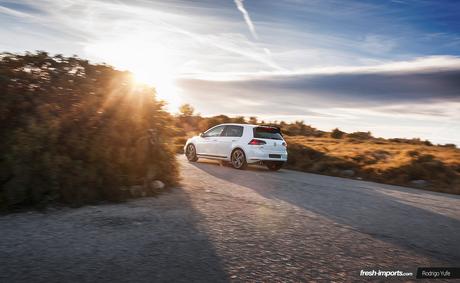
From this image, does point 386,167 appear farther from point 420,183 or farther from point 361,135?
point 361,135

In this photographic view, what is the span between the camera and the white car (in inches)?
601

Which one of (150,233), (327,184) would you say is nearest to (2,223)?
(150,233)

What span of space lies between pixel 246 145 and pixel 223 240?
381 inches

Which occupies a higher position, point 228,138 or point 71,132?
point 228,138

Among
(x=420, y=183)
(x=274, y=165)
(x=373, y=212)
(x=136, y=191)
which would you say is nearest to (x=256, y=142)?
(x=274, y=165)

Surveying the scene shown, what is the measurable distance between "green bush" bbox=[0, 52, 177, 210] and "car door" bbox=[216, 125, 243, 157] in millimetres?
6176

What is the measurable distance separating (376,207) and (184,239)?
5164mm

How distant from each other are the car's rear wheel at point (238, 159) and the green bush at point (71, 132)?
19.2 ft

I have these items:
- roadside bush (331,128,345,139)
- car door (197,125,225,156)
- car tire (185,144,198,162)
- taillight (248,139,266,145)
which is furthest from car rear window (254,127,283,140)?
roadside bush (331,128,345,139)

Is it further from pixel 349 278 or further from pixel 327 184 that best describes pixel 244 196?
pixel 349 278

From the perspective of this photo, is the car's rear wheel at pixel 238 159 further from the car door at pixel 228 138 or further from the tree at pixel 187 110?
the tree at pixel 187 110

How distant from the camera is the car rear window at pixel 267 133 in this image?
15492 millimetres

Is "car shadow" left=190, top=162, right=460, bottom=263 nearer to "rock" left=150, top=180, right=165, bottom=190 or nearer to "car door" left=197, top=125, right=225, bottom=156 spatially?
"rock" left=150, top=180, right=165, bottom=190

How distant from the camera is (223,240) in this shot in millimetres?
5781
